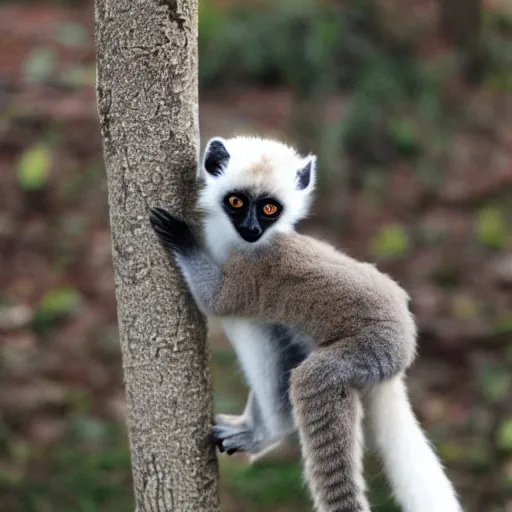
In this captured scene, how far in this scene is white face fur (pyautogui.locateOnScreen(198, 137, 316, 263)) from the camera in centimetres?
395

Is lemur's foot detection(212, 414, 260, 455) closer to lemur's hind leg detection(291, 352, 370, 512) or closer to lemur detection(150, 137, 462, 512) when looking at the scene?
lemur detection(150, 137, 462, 512)

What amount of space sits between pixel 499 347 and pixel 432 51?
18.2 feet

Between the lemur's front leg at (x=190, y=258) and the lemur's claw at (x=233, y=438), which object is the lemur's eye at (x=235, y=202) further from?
the lemur's claw at (x=233, y=438)

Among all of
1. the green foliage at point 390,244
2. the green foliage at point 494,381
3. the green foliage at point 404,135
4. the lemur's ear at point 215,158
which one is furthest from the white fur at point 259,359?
the green foliage at point 404,135

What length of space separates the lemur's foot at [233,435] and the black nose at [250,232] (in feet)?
3.01

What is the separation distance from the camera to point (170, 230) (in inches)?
144

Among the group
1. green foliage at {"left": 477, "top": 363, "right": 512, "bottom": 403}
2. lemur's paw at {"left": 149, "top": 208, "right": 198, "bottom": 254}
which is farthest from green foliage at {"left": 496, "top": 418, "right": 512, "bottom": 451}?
lemur's paw at {"left": 149, "top": 208, "right": 198, "bottom": 254}

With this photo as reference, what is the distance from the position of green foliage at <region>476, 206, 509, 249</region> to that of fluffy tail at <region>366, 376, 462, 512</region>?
6.44 meters

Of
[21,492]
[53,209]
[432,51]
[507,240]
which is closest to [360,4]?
[432,51]

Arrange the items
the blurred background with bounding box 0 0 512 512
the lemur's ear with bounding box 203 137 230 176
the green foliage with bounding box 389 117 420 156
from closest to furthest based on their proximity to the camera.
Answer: the lemur's ear with bounding box 203 137 230 176 < the blurred background with bounding box 0 0 512 512 < the green foliage with bounding box 389 117 420 156

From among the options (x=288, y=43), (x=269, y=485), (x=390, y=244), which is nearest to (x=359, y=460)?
(x=269, y=485)

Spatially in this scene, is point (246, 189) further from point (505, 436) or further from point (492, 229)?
point (492, 229)

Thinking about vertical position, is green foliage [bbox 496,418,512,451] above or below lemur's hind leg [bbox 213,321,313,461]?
above

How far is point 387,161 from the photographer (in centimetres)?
1131
